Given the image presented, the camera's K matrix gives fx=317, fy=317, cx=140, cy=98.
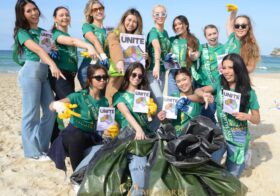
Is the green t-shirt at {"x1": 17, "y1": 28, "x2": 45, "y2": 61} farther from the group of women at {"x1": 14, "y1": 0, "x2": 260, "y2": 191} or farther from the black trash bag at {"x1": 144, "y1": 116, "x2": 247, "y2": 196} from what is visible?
the black trash bag at {"x1": 144, "y1": 116, "x2": 247, "y2": 196}

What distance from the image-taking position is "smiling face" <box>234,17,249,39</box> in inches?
182

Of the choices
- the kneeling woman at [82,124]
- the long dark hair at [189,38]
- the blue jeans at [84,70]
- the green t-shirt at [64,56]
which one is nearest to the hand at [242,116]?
the long dark hair at [189,38]

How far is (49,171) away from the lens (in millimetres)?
4391

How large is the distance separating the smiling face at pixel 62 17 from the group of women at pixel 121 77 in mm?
14

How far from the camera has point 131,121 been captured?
383cm

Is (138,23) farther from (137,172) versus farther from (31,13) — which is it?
(137,172)

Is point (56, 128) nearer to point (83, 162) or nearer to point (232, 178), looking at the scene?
point (83, 162)

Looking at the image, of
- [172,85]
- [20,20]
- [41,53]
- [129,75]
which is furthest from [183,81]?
[20,20]

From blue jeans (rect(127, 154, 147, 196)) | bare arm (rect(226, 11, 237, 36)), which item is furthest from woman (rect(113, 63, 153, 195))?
bare arm (rect(226, 11, 237, 36))

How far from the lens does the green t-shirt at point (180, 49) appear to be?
4805mm

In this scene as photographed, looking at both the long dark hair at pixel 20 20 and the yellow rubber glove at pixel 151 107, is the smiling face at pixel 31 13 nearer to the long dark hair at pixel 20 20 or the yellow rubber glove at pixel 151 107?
the long dark hair at pixel 20 20

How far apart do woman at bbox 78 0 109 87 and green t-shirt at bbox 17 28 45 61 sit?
2.13 ft

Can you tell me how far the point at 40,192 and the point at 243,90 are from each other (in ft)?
9.13

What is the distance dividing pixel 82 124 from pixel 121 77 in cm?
91
